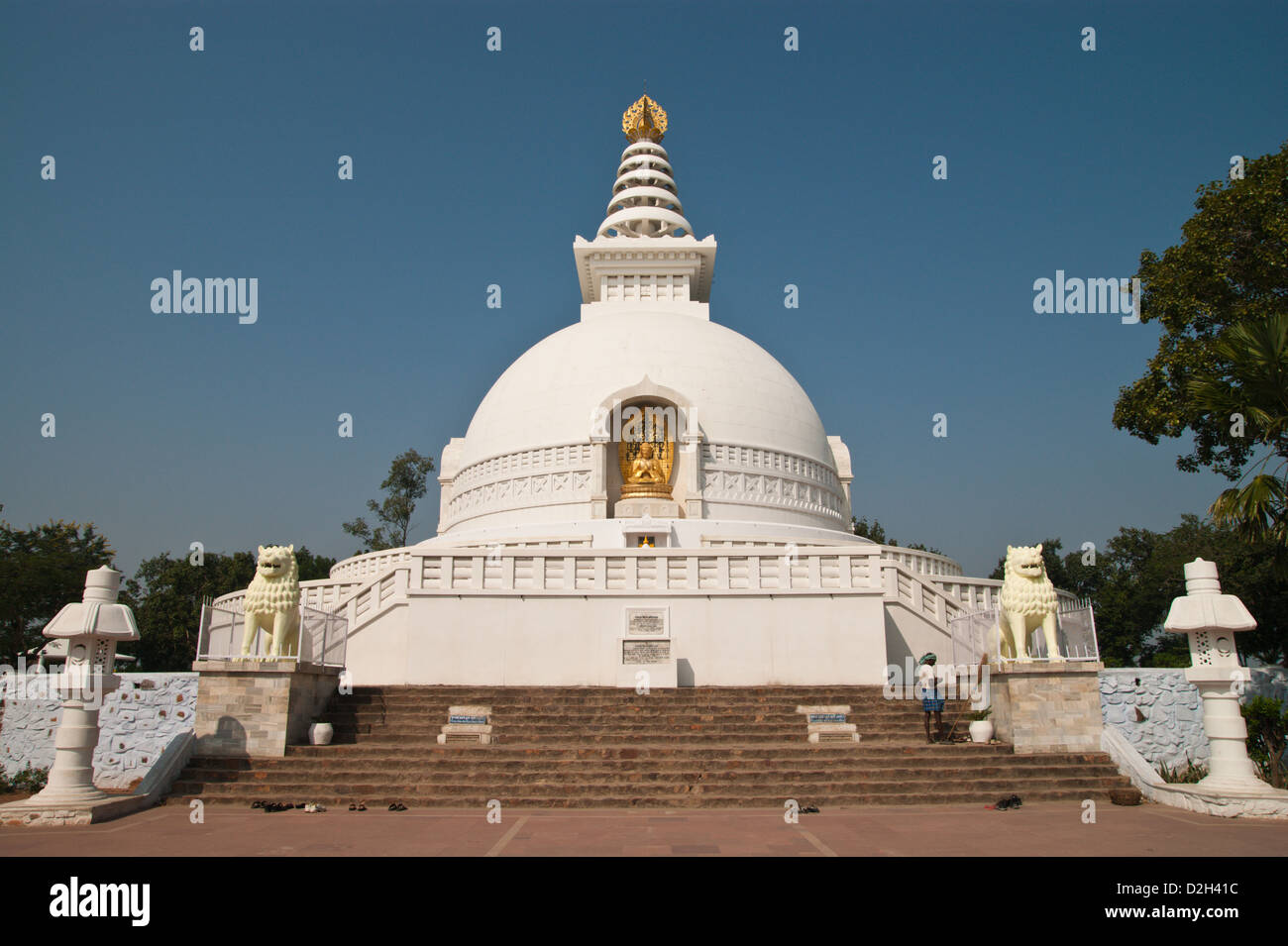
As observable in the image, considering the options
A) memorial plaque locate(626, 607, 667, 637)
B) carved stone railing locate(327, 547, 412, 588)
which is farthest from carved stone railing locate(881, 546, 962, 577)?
carved stone railing locate(327, 547, 412, 588)

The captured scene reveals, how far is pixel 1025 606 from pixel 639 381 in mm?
16166

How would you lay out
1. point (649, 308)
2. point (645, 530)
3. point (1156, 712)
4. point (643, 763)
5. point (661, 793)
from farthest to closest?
point (649, 308) < point (645, 530) < point (1156, 712) < point (643, 763) < point (661, 793)

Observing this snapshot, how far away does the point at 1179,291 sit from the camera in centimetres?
1636

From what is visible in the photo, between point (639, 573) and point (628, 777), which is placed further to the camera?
point (639, 573)

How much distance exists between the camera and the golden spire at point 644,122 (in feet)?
135

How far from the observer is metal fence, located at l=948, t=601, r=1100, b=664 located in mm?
12992

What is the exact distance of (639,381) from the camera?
26.8 m

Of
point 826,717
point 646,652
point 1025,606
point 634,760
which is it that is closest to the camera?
point 634,760

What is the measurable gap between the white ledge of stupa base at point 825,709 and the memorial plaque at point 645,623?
3.51m

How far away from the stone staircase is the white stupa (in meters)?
2.58

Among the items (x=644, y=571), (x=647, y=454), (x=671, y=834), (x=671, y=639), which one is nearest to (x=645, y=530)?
(x=647, y=454)

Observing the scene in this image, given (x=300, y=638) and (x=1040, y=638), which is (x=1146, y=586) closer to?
(x=1040, y=638)

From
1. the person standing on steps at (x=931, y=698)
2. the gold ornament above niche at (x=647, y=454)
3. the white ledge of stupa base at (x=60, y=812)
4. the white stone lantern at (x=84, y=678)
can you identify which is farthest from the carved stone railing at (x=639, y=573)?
the gold ornament above niche at (x=647, y=454)
